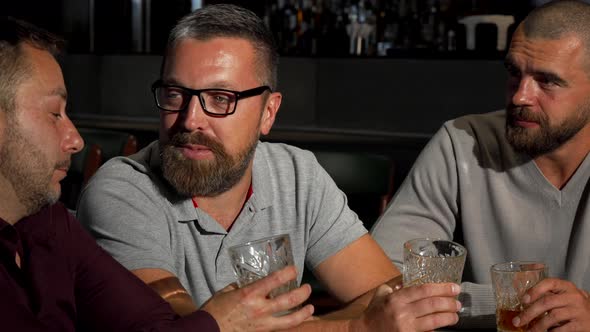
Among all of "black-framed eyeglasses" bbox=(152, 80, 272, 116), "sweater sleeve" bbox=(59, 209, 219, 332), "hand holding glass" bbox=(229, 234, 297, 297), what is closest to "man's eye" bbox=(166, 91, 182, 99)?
"black-framed eyeglasses" bbox=(152, 80, 272, 116)

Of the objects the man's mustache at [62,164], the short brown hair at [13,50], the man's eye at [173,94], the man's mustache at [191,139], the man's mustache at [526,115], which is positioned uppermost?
the short brown hair at [13,50]

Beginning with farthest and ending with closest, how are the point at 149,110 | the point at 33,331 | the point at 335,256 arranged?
the point at 149,110 → the point at 335,256 → the point at 33,331

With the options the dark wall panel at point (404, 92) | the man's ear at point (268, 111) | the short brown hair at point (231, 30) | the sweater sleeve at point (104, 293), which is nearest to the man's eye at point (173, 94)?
the short brown hair at point (231, 30)

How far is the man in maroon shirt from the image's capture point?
142 centimetres

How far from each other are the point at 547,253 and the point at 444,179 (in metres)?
0.34

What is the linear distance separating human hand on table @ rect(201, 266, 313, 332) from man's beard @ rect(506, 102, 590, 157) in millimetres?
1048

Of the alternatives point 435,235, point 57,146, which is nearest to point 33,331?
point 57,146

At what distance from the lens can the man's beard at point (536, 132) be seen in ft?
7.44

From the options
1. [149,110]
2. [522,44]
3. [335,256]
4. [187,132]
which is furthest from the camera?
[149,110]

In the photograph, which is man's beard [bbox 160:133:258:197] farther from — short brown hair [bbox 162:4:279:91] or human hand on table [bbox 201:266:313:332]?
human hand on table [bbox 201:266:313:332]

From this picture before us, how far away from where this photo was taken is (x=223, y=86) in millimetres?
1861

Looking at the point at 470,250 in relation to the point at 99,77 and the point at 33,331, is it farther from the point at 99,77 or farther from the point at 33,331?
the point at 99,77

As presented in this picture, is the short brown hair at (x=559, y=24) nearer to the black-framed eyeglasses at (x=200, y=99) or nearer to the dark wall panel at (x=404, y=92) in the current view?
the black-framed eyeglasses at (x=200, y=99)

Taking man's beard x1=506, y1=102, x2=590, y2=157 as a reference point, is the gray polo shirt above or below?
below
